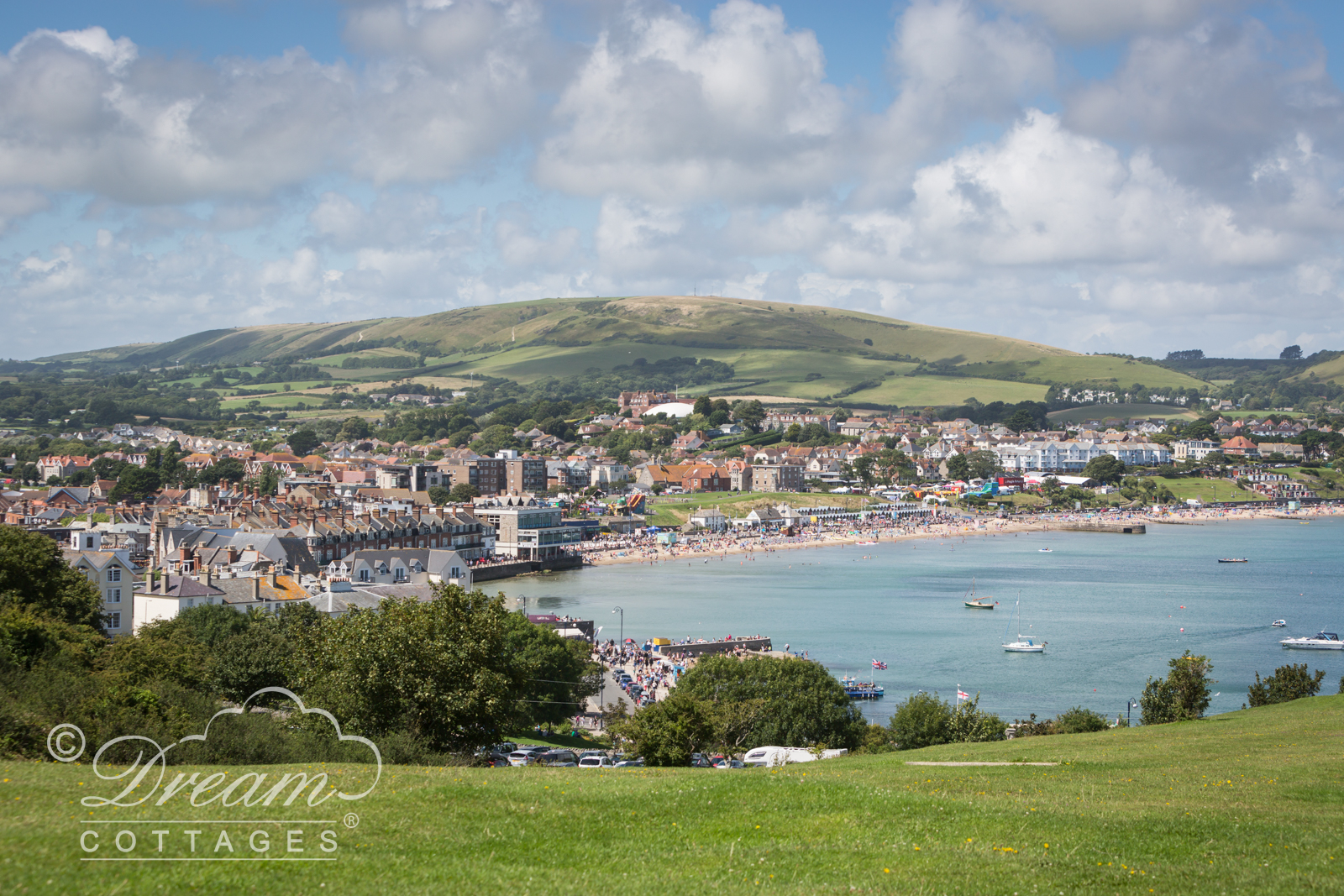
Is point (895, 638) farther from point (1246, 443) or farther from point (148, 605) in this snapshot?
point (1246, 443)

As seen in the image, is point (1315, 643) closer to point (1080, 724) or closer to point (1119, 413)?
point (1080, 724)

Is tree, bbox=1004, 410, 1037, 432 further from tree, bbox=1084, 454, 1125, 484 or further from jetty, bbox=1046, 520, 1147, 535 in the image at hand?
jetty, bbox=1046, 520, 1147, 535

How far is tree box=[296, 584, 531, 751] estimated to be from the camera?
13.1m

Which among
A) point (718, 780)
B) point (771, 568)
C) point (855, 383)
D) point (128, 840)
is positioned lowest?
point (771, 568)

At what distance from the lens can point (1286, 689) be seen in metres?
23.6

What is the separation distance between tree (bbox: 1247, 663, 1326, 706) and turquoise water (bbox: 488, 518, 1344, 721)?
3.30 m

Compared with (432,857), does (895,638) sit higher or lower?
lower

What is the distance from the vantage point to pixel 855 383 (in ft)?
636

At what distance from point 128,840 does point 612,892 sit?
2.86 m

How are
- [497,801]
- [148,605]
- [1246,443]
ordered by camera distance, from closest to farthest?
[497,801], [148,605], [1246,443]

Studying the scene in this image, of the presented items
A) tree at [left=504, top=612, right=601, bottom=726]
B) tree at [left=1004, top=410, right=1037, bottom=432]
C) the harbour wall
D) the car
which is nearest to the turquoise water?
the harbour wall

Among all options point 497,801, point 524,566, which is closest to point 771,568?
point 524,566

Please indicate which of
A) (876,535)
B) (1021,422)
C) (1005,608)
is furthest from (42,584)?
(1021,422)

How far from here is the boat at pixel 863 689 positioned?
29797mm
